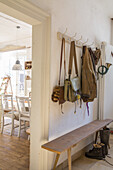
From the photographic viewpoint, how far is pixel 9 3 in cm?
140

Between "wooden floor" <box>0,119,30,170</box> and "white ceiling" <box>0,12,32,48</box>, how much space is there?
2749mm

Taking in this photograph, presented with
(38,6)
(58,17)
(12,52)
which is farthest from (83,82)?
(12,52)

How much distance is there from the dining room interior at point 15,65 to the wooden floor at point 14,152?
262 mm

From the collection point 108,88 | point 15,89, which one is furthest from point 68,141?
point 15,89

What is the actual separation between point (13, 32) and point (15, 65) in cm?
105

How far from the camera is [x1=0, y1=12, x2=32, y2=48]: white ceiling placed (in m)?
4.00

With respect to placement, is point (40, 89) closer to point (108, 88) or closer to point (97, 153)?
point (97, 153)

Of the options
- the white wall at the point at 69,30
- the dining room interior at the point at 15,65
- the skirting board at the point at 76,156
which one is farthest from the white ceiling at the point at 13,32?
the skirting board at the point at 76,156

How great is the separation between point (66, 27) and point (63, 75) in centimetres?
65

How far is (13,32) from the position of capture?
493cm

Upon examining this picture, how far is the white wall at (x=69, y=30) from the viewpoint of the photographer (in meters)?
1.90

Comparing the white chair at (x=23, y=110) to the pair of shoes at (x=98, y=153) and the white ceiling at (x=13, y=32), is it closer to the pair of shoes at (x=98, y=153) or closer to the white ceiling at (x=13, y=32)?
the pair of shoes at (x=98, y=153)

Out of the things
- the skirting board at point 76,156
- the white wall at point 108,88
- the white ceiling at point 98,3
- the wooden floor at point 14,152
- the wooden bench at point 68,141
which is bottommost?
the wooden floor at point 14,152

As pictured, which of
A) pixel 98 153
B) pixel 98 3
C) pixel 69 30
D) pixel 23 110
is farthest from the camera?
pixel 23 110
